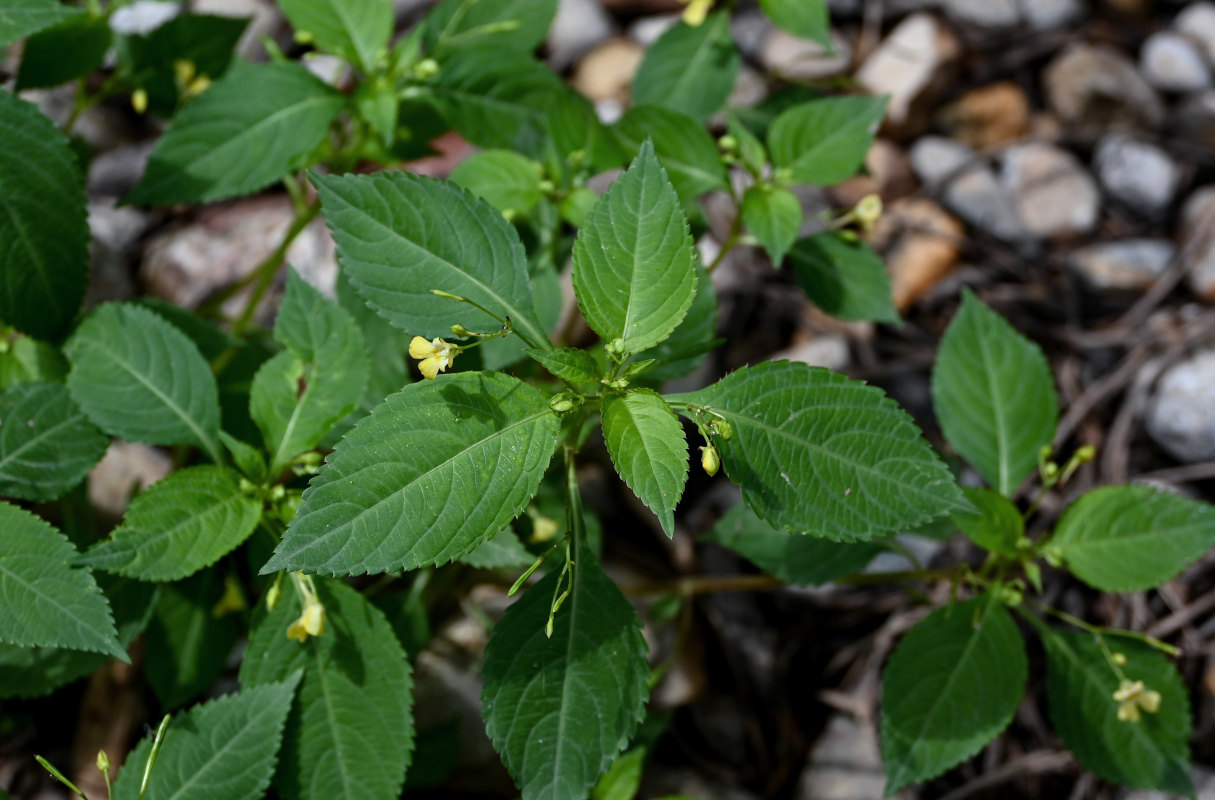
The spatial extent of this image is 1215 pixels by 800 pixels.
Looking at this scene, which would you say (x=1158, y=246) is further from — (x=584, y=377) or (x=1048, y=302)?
(x=584, y=377)

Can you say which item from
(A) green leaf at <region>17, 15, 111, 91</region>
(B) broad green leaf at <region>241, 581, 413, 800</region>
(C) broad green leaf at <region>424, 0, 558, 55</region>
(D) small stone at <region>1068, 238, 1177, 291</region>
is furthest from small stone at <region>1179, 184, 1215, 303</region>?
(A) green leaf at <region>17, 15, 111, 91</region>

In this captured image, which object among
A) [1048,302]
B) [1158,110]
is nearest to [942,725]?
[1048,302]

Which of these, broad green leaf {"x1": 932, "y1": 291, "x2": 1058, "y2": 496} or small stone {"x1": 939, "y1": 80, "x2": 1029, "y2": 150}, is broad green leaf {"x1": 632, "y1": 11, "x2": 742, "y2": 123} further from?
small stone {"x1": 939, "y1": 80, "x2": 1029, "y2": 150}

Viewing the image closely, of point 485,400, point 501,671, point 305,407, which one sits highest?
point 485,400

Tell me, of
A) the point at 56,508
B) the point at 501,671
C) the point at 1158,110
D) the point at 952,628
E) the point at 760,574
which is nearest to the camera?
the point at 501,671

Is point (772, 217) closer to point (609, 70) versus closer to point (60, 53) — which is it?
point (609, 70)

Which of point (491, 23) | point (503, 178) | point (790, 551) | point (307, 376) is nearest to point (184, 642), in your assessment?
point (307, 376)

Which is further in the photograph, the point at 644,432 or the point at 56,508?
the point at 56,508
